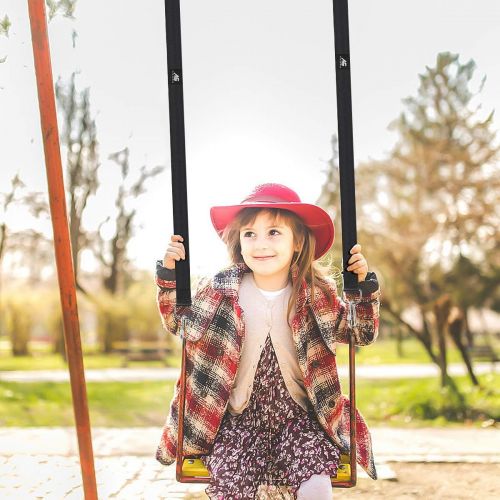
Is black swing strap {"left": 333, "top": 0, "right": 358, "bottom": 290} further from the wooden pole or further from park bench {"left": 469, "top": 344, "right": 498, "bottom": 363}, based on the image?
park bench {"left": 469, "top": 344, "right": 498, "bottom": 363}

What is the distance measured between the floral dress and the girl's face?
30 centimetres

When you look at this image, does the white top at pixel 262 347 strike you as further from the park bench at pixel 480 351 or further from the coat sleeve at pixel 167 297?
the park bench at pixel 480 351

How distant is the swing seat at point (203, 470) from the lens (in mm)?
2900

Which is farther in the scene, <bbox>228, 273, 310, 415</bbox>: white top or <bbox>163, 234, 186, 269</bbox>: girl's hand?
<bbox>228, 273, 310, 415</bbox>: white top

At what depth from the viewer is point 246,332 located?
3.12 meters

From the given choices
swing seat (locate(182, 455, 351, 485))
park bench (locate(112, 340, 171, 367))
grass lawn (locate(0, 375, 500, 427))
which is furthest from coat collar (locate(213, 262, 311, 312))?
park bench (locate(112, 340, 171, 367))

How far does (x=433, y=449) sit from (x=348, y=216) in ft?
12.3

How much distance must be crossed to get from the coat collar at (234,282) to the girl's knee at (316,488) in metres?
0.65

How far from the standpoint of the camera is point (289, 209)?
10.3ft

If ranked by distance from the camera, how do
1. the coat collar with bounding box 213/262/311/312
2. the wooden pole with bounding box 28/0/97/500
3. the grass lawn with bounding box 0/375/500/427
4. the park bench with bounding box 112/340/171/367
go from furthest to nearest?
the park bench with bounding box 112/340/171/367 → the grass lawn with bounding box 0/375/500/427 → the wooden pole with bounding box 28/0/97/500 → the coat collar with bounding box 213/262/311/312

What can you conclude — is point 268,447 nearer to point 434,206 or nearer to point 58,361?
point 434,206

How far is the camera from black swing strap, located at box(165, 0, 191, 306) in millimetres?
2844

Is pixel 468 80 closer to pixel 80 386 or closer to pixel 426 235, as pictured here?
pixel 426 235

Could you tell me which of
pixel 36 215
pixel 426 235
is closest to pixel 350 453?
pixel 426 235
